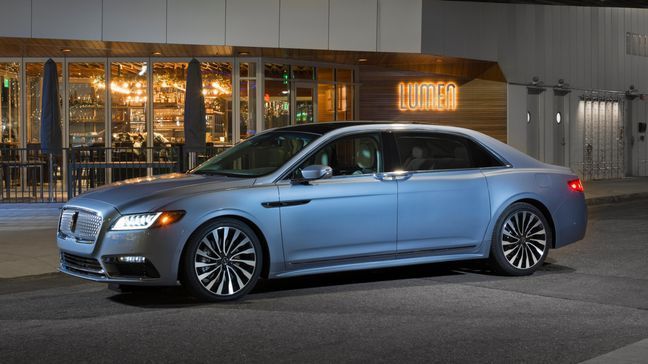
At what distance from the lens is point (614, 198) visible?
21.7m

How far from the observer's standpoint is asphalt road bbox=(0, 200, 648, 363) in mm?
6430

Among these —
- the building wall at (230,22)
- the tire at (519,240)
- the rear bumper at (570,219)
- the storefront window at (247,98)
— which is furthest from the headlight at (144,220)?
the storefront window at (247,98)

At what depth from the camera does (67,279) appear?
9.98 m

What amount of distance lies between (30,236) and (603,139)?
21.9 metres

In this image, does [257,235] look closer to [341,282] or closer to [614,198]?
[341,282]

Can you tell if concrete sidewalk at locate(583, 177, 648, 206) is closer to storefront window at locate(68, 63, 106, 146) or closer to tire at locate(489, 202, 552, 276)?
tire at locate(489, 202, 552, 276)

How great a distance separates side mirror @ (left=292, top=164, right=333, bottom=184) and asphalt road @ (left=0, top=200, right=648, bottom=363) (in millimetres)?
1064

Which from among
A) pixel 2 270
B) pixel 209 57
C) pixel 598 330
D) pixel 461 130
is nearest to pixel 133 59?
pixel 209 57

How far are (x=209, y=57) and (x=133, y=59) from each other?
1.86 meters

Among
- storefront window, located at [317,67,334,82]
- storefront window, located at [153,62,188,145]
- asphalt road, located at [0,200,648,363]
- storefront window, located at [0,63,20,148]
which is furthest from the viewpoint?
storefront window, located at [317,67,334,82]

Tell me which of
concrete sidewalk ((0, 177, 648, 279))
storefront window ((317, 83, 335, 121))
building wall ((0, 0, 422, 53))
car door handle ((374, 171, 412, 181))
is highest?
building wall ((0, 0, 422, 53))

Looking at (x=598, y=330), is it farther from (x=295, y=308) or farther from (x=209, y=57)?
(x=209, y=57)

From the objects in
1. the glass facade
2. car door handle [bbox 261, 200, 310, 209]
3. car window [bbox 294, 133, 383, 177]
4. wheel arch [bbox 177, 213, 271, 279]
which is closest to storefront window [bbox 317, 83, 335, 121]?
the glass facade

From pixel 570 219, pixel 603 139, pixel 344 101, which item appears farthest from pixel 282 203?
pixel 603 139
